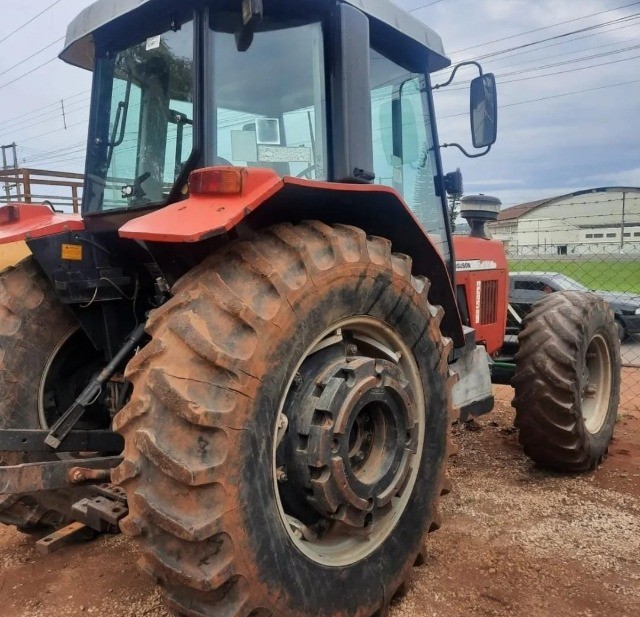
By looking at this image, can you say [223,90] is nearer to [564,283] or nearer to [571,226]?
[564,283]

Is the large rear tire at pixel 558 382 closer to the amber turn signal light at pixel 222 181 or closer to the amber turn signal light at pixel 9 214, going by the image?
the amber turn signal light at pixel 222 181

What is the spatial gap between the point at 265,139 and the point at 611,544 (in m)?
2.75

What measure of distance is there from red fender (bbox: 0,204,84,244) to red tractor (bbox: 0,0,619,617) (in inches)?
0.5

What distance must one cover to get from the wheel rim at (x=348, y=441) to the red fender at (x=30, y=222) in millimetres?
1441

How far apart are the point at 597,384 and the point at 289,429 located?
3.35 meters

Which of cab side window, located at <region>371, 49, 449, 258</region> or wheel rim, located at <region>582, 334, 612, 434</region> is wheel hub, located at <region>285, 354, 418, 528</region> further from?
wheel rim, located at <region>582, 334, 612, 434</region>

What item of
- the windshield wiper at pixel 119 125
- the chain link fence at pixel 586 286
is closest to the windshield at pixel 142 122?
the windshield wiper at pixel 119 125

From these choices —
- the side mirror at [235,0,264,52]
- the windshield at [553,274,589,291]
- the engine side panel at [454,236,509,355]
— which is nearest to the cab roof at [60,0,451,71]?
the side mirror at [235,0,264,52]

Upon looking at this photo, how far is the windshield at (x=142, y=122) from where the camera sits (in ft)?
8.85

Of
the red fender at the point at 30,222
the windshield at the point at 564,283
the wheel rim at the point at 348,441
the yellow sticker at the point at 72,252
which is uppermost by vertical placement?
the red fender at the point at 30,222

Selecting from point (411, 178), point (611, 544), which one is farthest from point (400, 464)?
point (411, 178)

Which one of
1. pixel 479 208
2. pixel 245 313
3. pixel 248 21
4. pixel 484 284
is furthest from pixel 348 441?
pixel 479 208

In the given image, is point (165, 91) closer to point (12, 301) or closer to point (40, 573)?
point (12, 301)

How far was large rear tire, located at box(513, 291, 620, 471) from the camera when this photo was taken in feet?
13.5
